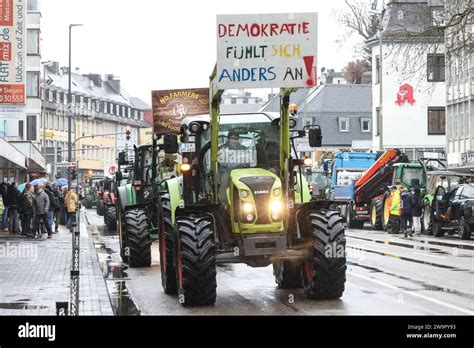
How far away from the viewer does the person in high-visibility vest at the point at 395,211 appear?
4169 cm

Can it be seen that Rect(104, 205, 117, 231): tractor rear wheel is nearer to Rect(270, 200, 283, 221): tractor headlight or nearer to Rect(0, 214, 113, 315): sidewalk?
Rect(0, 214, 113, 315): sidewalk

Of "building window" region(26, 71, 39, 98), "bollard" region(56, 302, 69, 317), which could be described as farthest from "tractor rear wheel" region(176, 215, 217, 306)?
"building window" region(26, 71, 39, 98)

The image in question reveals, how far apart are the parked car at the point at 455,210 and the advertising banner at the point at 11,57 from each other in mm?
14091

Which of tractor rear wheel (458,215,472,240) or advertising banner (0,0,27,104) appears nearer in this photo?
advertising banner (0,0,27,104)

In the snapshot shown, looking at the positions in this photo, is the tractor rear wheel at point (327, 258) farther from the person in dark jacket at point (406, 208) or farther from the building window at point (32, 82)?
the building window at point (32, 82)

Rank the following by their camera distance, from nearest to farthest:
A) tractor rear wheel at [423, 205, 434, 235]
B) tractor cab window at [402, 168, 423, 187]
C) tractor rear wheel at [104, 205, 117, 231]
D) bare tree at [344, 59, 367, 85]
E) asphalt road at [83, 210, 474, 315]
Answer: asphalt road at [83, 210, 474, 315]
tractor rear wheel at [423, 205, 434, 235]
tractor rear wheel at [104, 205, 117, 231]
tractor cab window at [402, 168, 423, 187]
bare tree at [344, 59, 367, 85]

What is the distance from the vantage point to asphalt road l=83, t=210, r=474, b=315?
14.5 metres

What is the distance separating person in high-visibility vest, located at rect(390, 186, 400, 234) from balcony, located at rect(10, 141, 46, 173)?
698 inches

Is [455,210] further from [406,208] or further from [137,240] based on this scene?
[137,240]

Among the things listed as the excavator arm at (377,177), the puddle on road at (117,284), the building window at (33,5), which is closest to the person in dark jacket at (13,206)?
the puddle on road at (117,284)

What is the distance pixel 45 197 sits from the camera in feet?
121

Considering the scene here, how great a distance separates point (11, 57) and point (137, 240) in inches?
509

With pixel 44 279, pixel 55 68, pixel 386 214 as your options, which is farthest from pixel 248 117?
pixel 55 68

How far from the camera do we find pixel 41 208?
120 feet
